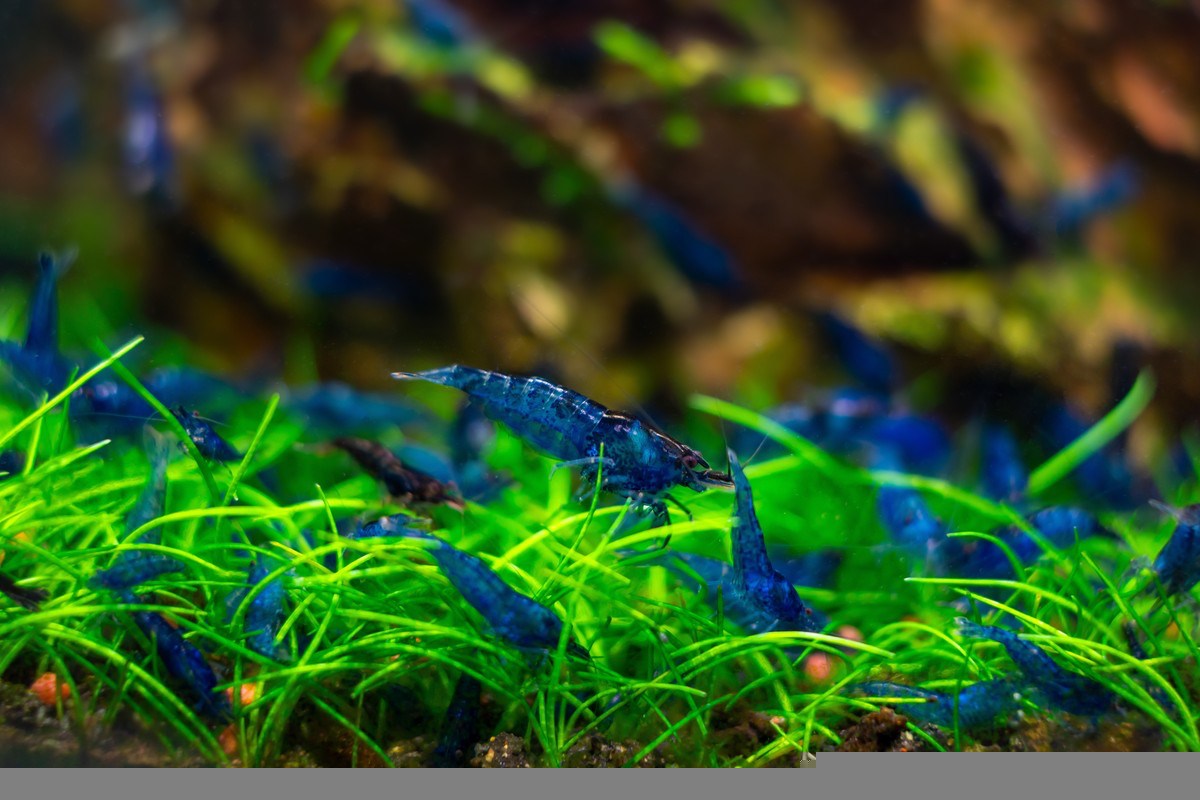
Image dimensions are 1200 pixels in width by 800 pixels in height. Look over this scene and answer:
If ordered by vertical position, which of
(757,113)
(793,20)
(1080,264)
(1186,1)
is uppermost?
(1186,1)

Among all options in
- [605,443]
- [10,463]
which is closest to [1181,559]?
[605,443]

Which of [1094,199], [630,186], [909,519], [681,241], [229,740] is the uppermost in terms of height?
[1094,199]

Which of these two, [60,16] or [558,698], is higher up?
[60,16]

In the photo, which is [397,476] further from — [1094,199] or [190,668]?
[1094,199]

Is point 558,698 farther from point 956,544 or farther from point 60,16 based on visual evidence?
point 60,16

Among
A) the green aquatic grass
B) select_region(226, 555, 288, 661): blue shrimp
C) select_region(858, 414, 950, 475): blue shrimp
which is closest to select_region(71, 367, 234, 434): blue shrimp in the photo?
the green aquatic grass

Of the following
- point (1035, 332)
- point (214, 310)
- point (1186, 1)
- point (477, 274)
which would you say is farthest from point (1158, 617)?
point (214, 310)

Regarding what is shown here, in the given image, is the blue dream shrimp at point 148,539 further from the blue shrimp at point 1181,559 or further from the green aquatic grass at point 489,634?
the blue shrimp at point 1181,559
